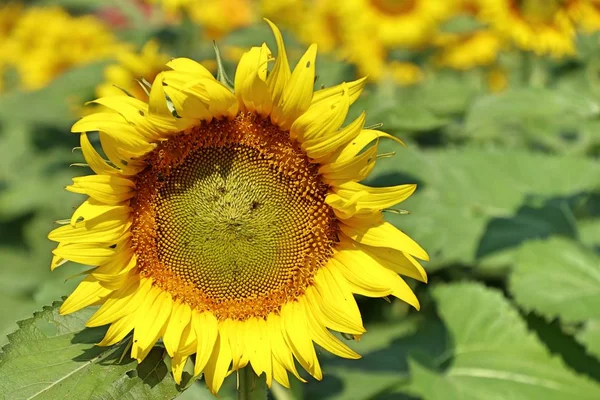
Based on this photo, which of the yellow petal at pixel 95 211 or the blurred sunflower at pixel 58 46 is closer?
the yellow petal at pixel 95 211

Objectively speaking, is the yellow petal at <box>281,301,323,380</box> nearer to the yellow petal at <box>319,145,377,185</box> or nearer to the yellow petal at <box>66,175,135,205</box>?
the yellow petal at <box>319,145,377,185</box>

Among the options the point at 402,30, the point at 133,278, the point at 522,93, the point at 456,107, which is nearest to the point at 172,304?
the point at 133,278

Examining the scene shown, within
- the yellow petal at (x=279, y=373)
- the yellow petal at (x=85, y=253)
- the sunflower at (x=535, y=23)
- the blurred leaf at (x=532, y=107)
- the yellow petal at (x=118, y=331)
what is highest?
the yellow petal at (x=85, y=253)

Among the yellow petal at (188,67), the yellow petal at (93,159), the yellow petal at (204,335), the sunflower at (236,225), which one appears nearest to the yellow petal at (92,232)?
the sunflower at (236,225)

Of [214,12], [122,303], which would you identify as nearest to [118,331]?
[122,303]

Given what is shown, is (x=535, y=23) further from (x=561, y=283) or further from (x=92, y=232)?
(x=92, y=232)

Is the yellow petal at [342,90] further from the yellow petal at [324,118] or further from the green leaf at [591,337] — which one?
the green leaf at [591,337]
